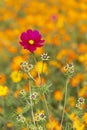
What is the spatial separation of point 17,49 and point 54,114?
4.53 feet

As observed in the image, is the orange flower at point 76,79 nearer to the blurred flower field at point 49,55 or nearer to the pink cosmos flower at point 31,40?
the blurred flower field at point 49,55

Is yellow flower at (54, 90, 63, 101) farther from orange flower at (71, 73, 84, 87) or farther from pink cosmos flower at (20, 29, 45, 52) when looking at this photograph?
pink cosmos flower at (20, 29, 45, 52)

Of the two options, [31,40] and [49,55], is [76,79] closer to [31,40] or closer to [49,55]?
[49,55]

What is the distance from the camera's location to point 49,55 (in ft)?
15.1

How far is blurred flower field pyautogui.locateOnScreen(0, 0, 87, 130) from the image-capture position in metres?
3.15

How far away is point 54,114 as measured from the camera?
136 inches

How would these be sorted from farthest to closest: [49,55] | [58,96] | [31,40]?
[49,55]
[58,96]
[31,40]

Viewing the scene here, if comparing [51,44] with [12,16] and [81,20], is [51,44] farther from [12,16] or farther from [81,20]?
[12,16]

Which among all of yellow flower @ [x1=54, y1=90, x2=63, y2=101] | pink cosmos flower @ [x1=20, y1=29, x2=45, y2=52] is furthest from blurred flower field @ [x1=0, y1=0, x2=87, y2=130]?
pink cosmos flower @ [x1=20, y1=29, x2=45, y2=52]

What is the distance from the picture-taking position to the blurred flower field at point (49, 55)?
3146 mm

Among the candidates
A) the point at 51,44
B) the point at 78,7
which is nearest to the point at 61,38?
the point at 51,44

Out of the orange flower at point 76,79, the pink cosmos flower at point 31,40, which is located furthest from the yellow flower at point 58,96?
the pink cosmos flower at point 31,40

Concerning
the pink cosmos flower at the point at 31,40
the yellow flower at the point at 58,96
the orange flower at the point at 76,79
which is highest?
the pink cosmos flower at the point at 31,40

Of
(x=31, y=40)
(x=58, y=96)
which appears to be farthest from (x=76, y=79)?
(x=31, y=40)
